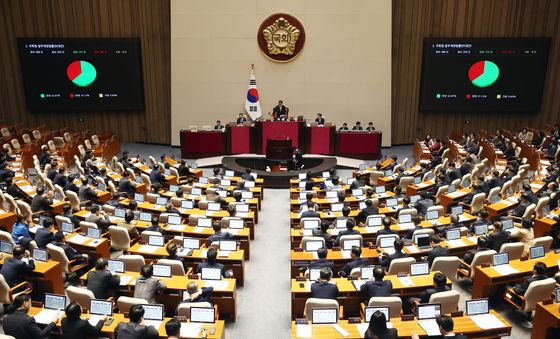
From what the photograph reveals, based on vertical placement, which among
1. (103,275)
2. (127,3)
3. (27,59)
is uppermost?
(127,3)

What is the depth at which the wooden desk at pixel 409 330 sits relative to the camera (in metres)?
6.33

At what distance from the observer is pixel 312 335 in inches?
250

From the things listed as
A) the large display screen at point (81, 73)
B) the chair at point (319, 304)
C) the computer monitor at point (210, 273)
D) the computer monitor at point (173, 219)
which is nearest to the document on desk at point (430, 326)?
the chair at point (319, 304)

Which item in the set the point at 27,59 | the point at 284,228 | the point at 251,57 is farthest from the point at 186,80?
the point at 284,228

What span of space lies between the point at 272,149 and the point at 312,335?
12.6m

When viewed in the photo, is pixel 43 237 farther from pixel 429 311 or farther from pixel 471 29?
pixel 471 29

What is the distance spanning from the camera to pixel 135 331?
5945mm

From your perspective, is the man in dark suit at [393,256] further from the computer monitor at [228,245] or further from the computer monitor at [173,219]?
the computer monitor at [173,219]

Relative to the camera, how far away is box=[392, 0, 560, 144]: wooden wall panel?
21.3 m

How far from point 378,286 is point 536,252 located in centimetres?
349

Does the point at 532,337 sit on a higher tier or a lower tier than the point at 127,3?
lower

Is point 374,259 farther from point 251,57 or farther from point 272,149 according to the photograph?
point 251,57

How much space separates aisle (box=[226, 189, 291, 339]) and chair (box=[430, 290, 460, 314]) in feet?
8.14

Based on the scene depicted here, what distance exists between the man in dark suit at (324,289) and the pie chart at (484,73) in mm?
17279
